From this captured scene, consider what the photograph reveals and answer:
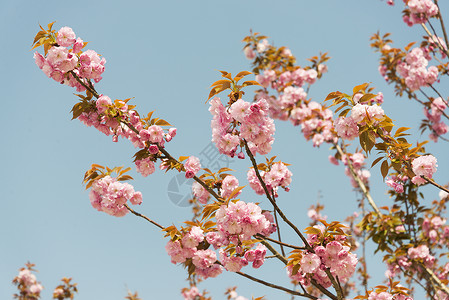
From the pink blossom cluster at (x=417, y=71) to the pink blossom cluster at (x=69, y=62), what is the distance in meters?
5.97

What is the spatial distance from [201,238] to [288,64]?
6.91 meters

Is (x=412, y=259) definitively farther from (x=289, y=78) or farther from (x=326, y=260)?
(x=289, y=78)

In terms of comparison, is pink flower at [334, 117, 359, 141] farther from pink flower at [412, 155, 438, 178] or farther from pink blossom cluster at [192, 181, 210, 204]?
pink blossom cluster at [192, 181, 210, 204]

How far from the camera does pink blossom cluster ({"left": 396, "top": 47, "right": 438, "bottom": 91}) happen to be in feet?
22.6

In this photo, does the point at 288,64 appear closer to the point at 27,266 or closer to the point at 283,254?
the point at 283,254

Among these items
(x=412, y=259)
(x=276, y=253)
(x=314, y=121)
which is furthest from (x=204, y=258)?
(x=314, y=121)

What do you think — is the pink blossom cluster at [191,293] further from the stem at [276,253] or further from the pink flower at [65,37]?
the pink flower at [65,37]

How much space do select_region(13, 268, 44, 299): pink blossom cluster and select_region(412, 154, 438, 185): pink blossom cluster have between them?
9.38m

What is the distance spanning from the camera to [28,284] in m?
9.53

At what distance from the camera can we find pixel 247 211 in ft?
8.25

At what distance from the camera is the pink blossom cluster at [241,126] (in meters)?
2.33

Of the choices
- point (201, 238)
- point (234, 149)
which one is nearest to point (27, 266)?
point (201, 238)

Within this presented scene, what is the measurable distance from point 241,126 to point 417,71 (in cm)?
587

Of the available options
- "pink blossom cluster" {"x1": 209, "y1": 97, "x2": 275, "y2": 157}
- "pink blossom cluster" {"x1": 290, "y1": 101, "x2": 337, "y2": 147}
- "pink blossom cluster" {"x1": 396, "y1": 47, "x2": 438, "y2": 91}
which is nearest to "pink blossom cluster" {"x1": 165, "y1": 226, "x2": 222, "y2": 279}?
"pink blossom cluster" {"x1": 209, "y1": 97, "x2": 275, "y2": 157}
